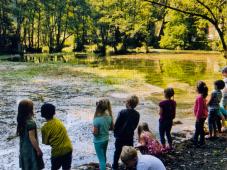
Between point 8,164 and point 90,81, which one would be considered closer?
point 8,164

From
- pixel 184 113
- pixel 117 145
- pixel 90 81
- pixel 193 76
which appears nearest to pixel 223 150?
pixel 117 145

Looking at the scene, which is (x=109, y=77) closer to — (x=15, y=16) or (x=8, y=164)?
(x=8, y=164)

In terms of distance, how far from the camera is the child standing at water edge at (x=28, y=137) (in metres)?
7.15

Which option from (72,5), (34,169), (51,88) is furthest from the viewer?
(72,5)

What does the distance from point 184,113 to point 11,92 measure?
1115 centimetres

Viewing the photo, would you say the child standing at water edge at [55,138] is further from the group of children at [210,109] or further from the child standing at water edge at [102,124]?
the group of children at [210,109]

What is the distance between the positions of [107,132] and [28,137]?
1937 millimetres

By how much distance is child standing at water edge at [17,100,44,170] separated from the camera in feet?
23.5

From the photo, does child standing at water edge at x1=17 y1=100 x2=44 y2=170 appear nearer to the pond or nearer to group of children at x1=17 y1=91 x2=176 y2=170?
group of children at x1=17 y1=91 x2=176 y2=170

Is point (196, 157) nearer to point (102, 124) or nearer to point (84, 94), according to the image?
point (102, 124)

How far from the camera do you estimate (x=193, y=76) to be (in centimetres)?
3206

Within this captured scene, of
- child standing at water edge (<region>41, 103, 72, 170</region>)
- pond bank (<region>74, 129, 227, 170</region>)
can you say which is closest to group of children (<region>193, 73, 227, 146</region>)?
pond bank (<region>74, 129, 227, 170</region>)

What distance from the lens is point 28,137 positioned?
23.8 feet

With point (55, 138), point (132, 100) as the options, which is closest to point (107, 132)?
point (132, 100)
